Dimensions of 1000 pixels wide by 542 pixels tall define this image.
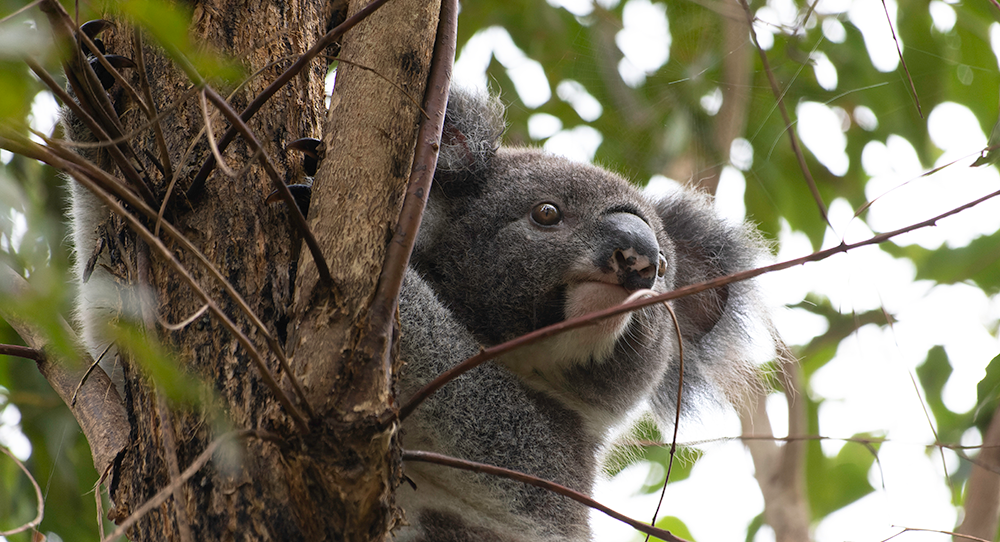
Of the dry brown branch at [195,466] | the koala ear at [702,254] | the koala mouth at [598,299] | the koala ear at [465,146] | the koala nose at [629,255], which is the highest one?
the koala ear at [702,254]

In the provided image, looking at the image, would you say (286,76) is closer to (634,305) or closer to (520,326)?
(634,305)

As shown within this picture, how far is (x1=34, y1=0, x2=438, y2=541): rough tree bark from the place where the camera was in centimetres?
96

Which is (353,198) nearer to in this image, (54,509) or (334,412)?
(334,412)

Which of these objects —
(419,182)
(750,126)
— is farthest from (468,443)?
(750,126)

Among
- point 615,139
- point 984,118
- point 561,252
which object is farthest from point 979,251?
point 561,252

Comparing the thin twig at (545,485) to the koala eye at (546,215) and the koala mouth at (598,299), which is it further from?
the koala eye at (546,215)

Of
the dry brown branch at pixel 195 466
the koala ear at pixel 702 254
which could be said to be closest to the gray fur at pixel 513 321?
the koala ear at pixel 702 254

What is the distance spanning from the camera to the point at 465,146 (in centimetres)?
226

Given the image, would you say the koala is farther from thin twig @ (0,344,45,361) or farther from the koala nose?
thin twig @ (0,344,45,361)

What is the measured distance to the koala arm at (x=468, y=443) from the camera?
1.73m

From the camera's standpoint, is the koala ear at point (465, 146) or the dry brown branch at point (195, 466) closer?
the dry brown branch at point (195, 466)

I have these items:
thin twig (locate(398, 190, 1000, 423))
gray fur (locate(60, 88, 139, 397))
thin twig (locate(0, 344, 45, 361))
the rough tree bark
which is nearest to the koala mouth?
the rough tree bark

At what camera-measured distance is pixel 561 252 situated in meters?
2.09

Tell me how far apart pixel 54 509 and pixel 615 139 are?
8.42ft
